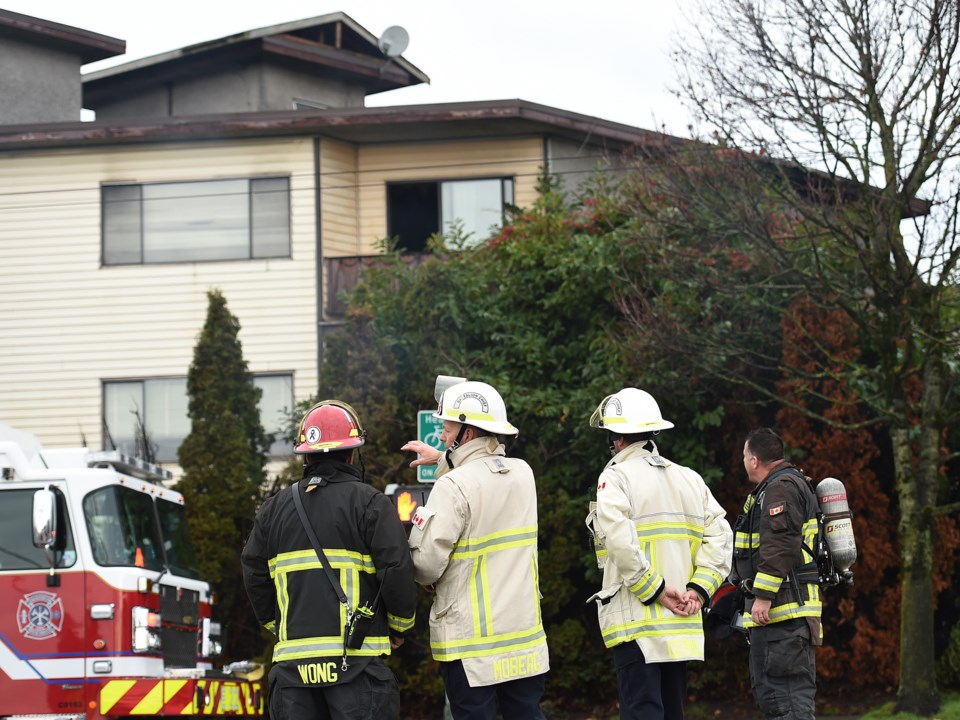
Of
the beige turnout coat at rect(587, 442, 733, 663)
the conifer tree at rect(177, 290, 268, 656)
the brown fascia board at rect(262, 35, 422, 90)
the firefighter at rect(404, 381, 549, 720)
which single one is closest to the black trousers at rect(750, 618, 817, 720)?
the beige turnout coat at rect(587, 442, 733, 663)

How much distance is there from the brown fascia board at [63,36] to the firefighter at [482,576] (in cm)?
2083

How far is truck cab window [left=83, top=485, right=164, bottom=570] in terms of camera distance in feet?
33.8

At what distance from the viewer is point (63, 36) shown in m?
25.4

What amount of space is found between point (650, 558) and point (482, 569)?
1.09 metres

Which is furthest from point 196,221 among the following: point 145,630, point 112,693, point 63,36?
point 112,693

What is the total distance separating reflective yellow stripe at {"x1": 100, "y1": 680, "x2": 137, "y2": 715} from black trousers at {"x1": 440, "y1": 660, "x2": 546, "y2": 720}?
416 cm

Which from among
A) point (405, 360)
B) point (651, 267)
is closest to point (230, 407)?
point (405, 360)

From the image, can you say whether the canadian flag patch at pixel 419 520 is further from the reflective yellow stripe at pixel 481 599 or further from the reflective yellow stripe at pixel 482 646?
the reflective yellow stripe at pixel 482 646

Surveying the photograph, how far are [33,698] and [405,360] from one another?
21.1ft

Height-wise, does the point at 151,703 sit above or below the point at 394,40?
below

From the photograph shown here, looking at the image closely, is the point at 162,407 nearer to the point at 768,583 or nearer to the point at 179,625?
the point at 179,625

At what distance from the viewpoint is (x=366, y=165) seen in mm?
22344

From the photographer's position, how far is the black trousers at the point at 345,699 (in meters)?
5.82

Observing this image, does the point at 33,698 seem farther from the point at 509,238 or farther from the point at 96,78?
the point at 96,78
